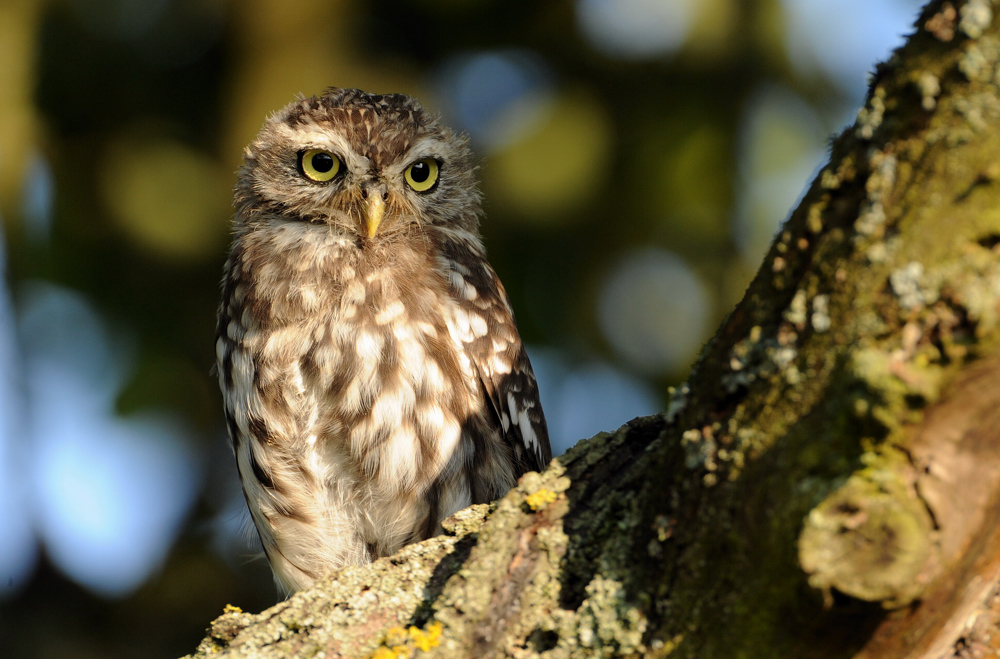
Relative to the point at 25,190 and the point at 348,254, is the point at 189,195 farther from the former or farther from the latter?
the point at 348,254

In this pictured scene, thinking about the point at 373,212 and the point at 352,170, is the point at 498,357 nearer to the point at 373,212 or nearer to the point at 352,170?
the point at 373,212

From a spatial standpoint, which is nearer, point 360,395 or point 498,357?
point 360,395

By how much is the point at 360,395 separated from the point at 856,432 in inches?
89.1

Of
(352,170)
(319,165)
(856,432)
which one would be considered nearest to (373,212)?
(352,170)

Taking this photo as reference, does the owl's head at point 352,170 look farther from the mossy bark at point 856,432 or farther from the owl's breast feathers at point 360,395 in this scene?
the mossy bark at point 856,432

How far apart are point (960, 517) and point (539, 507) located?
0.76m

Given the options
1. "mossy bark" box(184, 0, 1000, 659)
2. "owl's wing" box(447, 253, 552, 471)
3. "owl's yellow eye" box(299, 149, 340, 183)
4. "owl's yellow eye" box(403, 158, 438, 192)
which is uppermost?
"owl's yellow eye" box(403, 158, 438, 192)

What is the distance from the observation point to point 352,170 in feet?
12.2

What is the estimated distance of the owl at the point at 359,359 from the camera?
3264 millimetres

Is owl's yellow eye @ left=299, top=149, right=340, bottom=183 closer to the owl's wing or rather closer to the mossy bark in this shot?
the owl's wing

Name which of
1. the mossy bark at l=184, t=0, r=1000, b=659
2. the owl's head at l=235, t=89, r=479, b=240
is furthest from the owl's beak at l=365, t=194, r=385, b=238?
the mossy bark at l=184, t=0, r=1000, b=659

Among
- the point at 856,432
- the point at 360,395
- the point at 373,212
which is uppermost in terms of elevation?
the point at 373,212

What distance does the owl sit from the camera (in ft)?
10.7

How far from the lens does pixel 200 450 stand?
4.71 m
